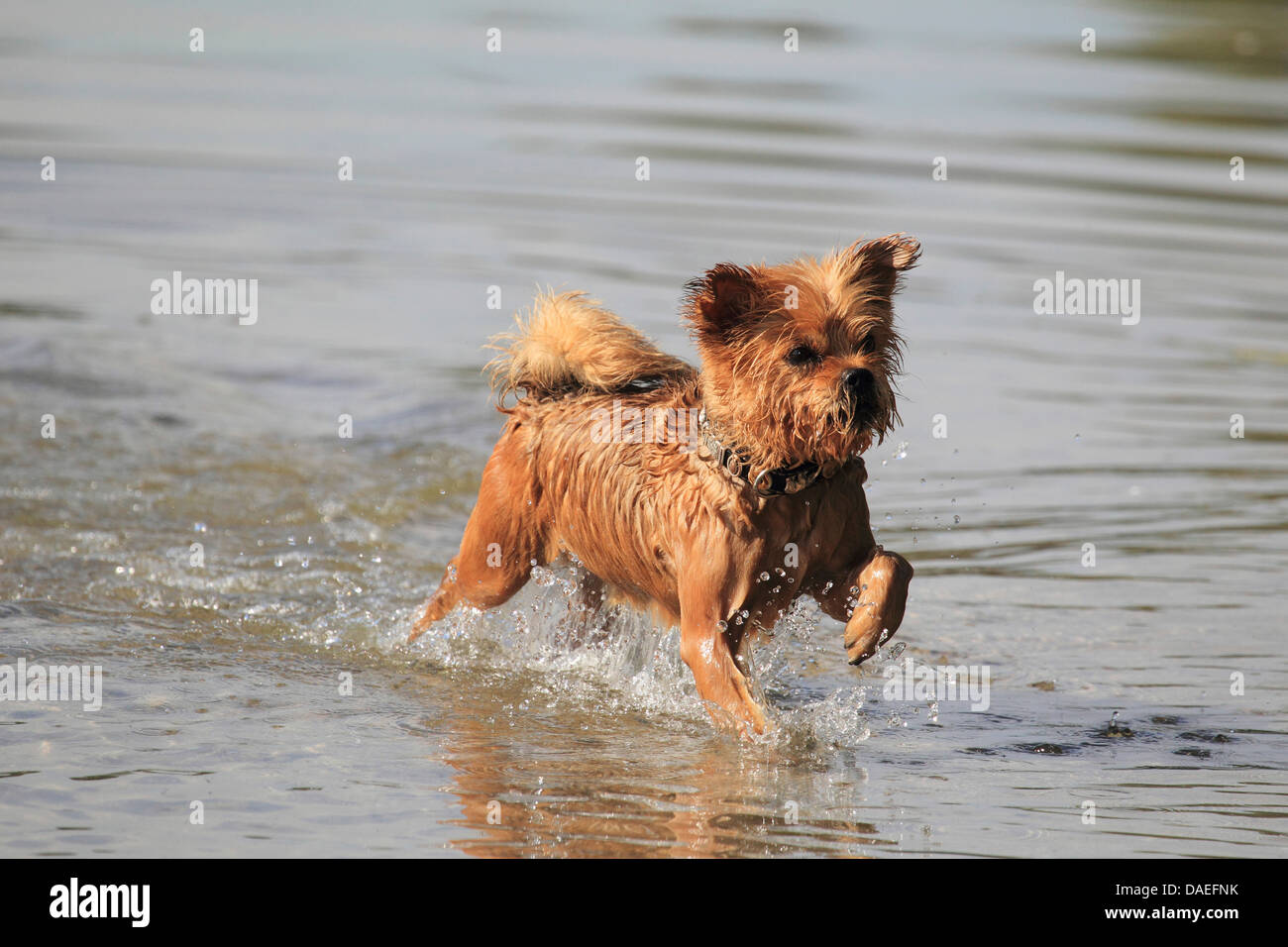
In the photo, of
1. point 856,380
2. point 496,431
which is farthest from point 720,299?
point 496,431

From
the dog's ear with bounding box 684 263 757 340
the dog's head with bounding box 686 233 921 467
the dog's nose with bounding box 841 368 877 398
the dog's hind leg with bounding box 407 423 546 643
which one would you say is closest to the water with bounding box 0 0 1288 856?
the dog's hind leg with bounding box 407 423 546 643

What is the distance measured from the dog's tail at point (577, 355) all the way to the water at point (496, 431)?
1.01m

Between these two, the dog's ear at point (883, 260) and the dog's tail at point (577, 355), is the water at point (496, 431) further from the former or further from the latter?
the dog's ear at point (883, 260)

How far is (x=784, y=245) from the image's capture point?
1522 cm

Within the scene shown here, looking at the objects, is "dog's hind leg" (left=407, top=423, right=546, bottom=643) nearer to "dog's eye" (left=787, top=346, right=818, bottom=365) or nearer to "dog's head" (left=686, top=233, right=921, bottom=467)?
"dog's head" (left=686, top=233, right=921, bottom=467)

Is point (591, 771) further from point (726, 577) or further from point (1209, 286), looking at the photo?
point (1209, 286)

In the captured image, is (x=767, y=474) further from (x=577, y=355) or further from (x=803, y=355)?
(x=577, y=355)

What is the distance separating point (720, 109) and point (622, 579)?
15.3 m

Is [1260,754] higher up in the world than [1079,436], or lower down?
lower down

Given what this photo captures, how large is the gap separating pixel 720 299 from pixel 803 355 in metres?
0.35

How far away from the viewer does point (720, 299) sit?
19.1 ft

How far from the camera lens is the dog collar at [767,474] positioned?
5.94 meters

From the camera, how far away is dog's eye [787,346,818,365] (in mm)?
5699
